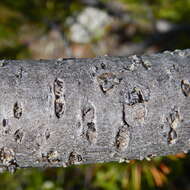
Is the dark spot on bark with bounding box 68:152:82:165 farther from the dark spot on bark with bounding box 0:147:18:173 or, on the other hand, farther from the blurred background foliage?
the blurred background foliage

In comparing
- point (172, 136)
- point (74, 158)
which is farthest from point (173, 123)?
point (74, 158)

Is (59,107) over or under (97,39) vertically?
under

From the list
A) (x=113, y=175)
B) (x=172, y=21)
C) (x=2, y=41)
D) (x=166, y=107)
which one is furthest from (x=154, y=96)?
(x=2, y=41)

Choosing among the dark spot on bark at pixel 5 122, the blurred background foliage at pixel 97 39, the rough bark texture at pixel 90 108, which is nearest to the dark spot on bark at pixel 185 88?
the rough bark texture at pixel 90 108

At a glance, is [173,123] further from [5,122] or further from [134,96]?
[5,122]

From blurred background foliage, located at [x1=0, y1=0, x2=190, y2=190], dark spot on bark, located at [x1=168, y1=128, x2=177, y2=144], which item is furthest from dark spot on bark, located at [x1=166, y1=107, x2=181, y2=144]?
blurred background foliage, located at [x1=0, y1=0, x2=190, y2=190]

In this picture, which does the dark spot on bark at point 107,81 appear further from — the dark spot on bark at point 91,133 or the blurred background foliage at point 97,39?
the blurred background foliage at point 97,39

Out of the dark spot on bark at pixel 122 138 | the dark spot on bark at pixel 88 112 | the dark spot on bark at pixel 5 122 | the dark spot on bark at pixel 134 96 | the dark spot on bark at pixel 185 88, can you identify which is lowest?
the dark spot on bark at pixel 122 138
